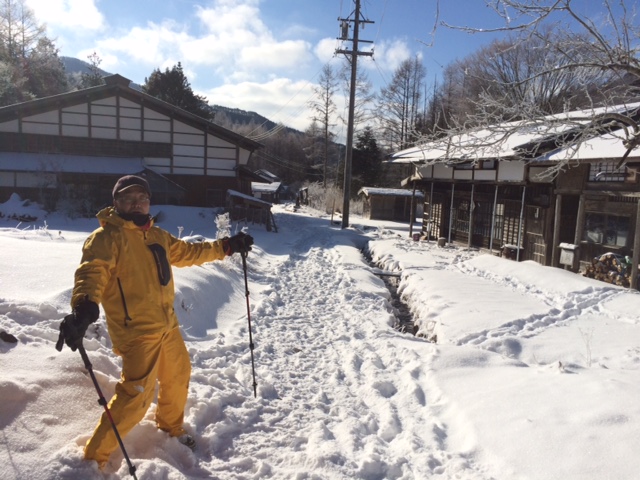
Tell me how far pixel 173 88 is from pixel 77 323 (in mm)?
41824

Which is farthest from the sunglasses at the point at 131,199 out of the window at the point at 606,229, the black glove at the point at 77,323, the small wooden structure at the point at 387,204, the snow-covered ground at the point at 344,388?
the small wooden structure at the point at 387,204

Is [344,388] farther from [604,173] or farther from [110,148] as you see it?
[110,148]

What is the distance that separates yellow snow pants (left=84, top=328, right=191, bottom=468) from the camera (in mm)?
2650

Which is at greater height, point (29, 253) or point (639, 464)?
point (29, 253)

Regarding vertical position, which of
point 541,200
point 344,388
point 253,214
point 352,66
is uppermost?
point 352,66

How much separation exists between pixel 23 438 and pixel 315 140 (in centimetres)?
5002

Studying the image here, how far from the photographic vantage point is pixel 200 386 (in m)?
4.21

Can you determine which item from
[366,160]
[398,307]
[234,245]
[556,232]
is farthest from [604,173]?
[366,160]

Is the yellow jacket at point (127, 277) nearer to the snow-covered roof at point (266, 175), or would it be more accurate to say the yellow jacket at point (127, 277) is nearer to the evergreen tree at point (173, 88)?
the snow-covered roof at point (266, 175)

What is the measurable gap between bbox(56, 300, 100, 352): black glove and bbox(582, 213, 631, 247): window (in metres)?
13.6

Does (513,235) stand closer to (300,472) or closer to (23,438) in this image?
(300,472)

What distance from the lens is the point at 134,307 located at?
9.56ft

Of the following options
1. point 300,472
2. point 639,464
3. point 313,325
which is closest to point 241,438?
point 300,472

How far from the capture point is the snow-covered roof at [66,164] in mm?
21603
